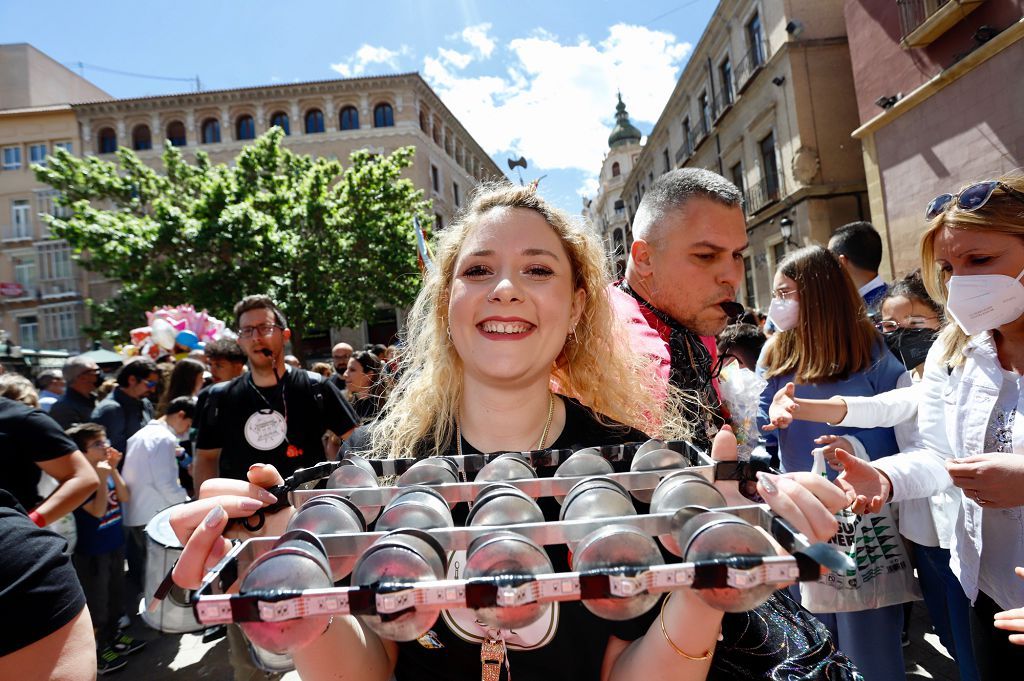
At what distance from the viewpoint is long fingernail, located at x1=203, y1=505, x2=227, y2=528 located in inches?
45.4

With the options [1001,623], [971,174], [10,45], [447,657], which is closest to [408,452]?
[447,657]

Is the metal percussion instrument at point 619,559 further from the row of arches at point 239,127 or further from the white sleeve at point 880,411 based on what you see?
the row of arches at point 239,127

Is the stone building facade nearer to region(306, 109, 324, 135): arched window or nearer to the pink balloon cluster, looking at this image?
the pink balloon cluster

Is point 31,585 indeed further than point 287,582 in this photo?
Yes

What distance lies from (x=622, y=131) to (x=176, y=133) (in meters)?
47.5

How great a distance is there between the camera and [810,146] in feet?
57.1

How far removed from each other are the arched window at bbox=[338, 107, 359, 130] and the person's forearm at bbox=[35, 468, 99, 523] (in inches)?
1268

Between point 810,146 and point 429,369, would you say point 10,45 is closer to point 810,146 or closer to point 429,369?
point 810,146

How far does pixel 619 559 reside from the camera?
0.94 metres

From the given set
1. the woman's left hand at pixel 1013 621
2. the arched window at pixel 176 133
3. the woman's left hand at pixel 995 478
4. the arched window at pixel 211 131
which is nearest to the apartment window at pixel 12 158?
the arched window at pixel 176 133

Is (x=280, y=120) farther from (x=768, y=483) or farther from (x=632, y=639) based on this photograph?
(x=768, y=483)

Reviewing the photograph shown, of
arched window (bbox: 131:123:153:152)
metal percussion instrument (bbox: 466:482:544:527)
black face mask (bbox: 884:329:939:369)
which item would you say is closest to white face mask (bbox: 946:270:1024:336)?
black face mask (bbox: 884:329:939:369)

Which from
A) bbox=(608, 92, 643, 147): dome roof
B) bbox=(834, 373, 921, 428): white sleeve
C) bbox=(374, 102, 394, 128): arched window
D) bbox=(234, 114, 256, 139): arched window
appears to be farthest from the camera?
bbox=(608, 92, 643, 147): dome roof

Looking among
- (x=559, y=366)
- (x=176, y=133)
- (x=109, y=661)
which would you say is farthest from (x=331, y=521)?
(x=176, y=133)
